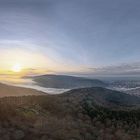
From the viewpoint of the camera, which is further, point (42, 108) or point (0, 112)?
point (42, 108)

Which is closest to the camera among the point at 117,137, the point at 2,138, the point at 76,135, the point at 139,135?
the point at 2,138

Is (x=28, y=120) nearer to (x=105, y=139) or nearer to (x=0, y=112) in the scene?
(x=0, y=112)

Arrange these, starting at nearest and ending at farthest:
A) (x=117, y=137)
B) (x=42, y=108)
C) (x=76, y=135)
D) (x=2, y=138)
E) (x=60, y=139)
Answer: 1. (x=2, y=138)
2. (x=60, y=139)
3. (x=76, y=135)
4. (x=117, y=137)
5. (x=42, y=108)

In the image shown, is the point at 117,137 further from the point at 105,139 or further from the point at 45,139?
the point at 45,139

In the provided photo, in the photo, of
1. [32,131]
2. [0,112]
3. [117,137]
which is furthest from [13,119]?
[117,137]

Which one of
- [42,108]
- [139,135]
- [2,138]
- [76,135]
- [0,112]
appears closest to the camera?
[2,138]

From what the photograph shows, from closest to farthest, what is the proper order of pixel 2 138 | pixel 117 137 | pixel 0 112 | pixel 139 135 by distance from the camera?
1. pixel 2 138
2. pixel 0 112
3. pixel 117 137
4. pixel 139 135

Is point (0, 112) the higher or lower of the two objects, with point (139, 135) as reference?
higher

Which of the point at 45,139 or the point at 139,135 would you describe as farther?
the point at 139,135

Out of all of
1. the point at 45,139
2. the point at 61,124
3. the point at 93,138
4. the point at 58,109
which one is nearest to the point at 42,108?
the point at 58,109
